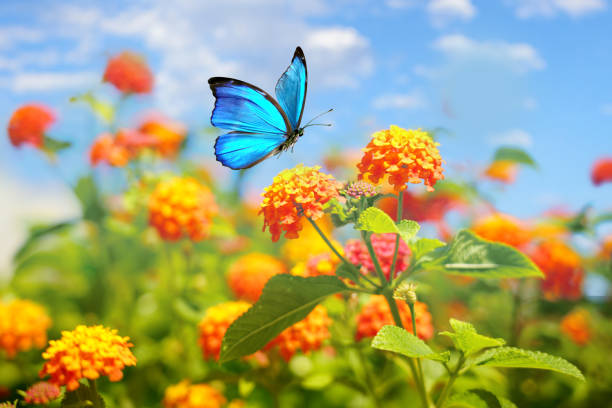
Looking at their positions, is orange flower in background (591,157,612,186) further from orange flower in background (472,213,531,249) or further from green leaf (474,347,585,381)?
green leaf (474,347,585,381)

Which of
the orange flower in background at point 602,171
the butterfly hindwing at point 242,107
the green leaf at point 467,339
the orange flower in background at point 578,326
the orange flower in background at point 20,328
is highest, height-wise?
the butterfly hindwing at point 242,107

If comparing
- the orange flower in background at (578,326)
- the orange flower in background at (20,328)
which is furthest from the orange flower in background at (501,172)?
the orange flower in background at (20,328)

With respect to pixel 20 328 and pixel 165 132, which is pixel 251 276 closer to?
pixel 20 328

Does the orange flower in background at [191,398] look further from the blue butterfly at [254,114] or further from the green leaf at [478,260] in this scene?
the green leaf at [478,260]

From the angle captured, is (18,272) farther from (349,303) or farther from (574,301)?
(574,301)

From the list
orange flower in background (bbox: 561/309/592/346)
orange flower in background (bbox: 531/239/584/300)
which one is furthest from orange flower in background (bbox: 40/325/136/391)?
orange flower in background (bbox: 561/309/592/346)

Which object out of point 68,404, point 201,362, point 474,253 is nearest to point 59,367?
point 68,404
